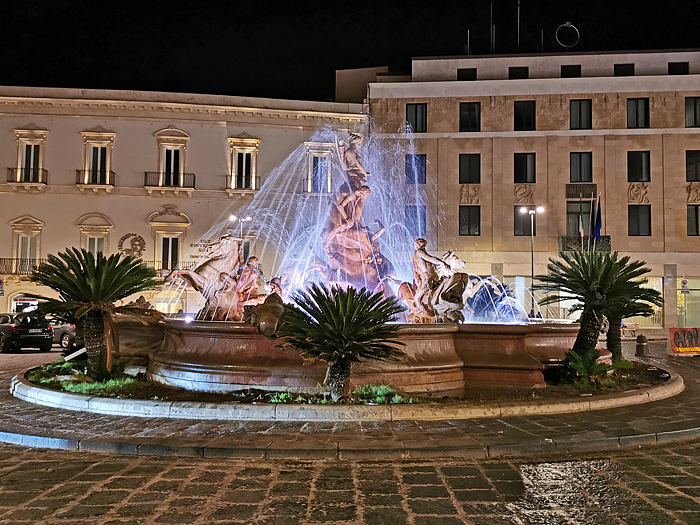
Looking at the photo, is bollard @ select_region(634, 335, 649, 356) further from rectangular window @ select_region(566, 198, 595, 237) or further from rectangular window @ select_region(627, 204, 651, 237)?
rectangular window @ select_region(627, 204, 651, 237)

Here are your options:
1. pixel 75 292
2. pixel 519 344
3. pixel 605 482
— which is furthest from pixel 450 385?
pixel 75 292

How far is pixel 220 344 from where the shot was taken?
31.3ft

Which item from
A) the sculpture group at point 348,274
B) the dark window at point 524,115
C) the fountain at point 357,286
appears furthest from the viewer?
the dark window at point 524,115

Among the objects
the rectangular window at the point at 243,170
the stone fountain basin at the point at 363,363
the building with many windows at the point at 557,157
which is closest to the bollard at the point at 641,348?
the stone fountain basin at the point at 363,363

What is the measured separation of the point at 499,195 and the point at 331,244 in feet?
70.2

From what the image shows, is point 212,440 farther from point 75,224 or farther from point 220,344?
point 75,224

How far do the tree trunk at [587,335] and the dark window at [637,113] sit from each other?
25299 millimetres

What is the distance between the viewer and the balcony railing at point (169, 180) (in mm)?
32156

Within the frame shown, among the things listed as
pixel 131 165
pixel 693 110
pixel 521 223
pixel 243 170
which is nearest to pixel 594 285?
pixel 521 223

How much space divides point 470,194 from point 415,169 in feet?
10.5

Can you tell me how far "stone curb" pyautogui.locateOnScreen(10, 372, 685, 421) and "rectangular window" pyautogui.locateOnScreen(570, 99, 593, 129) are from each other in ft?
89.0

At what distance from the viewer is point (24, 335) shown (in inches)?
773

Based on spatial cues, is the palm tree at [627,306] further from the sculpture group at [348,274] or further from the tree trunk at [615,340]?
the sculpture group at [348,274]

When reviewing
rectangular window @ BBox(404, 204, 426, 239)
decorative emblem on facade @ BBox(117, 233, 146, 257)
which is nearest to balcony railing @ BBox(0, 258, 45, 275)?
decorative emblem on facade @ BBox(117, 233, 146, 257)
